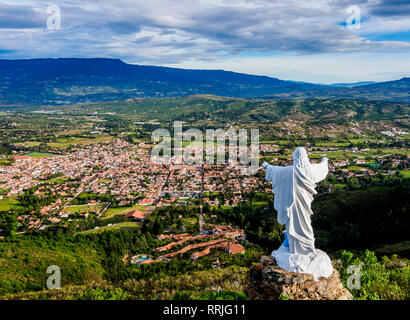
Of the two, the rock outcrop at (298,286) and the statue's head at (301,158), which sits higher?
the statue's head at (301,158)

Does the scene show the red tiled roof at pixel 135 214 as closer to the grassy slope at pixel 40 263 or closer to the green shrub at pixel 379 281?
the grassy slope at pixel 40 263

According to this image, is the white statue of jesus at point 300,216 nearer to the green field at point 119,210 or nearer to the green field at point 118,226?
the green field at point 118,226

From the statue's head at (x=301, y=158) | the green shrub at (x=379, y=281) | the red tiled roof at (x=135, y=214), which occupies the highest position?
the statue's head at (x=301, y=158)

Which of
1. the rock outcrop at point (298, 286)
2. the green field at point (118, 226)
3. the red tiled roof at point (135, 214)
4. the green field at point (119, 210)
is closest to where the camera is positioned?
the rock outcrop at point (298, 286)

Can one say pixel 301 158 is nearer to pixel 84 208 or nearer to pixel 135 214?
pixel 135 214

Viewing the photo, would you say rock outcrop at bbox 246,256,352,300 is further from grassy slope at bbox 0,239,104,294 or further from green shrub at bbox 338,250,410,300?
grassy slope at bbox 0,239,104,294

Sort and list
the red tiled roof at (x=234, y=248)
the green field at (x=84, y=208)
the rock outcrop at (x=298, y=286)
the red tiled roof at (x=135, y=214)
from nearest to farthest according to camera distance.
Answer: the rock outcrop at (x=298, y=286) < the red tiled roof at (x=234, y=248) < the red tiled roof at (x=135, y=214) < the green field at (x=84, y=208)

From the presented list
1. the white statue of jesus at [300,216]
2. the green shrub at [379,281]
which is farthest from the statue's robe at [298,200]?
the green shrub at [379,281]

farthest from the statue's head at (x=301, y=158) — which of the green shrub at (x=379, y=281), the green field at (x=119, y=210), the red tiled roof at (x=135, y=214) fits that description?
the green field at (x=119, y=210)

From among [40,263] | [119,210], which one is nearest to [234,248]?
[40,263]

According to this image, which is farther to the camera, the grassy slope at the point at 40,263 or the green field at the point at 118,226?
the green field at the point at 118,226
